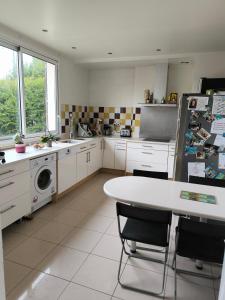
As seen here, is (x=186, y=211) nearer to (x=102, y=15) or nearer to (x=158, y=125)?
(x=102, y=15)

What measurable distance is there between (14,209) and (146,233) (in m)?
1.46

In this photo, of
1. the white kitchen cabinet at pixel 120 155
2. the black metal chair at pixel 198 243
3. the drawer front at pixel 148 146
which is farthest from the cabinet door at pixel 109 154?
the black metal chair at pixel 198 243

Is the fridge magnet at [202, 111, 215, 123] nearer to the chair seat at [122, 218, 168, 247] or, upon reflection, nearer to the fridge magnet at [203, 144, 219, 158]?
the fridge magnet at [203, 144, 219, 158]

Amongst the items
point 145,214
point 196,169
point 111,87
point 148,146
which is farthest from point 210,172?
point 111,87

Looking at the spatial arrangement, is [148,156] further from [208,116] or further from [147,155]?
[208,116]

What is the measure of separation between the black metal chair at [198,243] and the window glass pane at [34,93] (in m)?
2.61

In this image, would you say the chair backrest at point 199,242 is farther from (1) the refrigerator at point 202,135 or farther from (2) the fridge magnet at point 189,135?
(2) the fridge magnet at point 189,135

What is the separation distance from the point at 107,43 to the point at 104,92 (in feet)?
5.38

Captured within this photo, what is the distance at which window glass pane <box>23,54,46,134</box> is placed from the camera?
10.3ft

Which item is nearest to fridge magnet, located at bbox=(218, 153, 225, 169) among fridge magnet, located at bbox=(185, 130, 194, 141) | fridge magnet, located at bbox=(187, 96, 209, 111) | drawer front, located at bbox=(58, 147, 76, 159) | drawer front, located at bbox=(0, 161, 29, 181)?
fridge magnet, located at bbox=(185, 130, 194, 141)

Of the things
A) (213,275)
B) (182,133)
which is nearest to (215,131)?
(182,133)

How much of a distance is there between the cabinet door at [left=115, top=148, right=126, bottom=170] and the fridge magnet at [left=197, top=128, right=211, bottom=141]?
6.66ft

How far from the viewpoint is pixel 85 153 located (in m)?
3.75

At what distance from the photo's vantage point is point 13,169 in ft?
7.19
